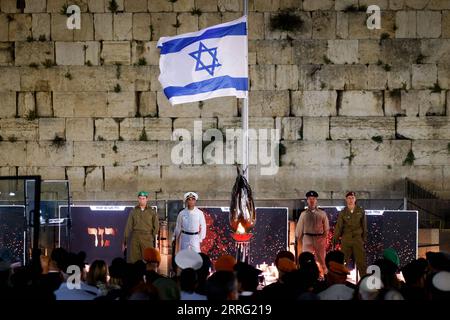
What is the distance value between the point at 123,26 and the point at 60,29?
47.2 inches

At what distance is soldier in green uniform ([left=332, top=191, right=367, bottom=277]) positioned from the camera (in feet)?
47.0

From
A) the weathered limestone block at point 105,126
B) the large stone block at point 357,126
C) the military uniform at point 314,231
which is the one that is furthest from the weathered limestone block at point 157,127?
the military uniform at point 314,231

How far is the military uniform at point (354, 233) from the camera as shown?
47.0 feet

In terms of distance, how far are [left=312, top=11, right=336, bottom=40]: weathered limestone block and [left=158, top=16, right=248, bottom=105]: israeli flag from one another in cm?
329

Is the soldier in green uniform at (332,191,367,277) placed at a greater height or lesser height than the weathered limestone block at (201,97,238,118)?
lesser

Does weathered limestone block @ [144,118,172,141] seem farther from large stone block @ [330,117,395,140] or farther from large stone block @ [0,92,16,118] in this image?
large stone block @ [330,117,395,140]

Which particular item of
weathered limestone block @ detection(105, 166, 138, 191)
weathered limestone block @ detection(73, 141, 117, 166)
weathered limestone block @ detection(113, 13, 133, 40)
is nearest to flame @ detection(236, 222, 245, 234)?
weathered limestone block @ detection(105, 166, 138, 191)

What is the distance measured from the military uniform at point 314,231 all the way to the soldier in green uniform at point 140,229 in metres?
2.44

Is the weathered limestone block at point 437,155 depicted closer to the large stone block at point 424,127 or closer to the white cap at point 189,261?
the large stone block at point 424,127

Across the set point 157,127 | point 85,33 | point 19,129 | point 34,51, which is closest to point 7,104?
point 19,129

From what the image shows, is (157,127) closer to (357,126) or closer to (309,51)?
(309,51)
